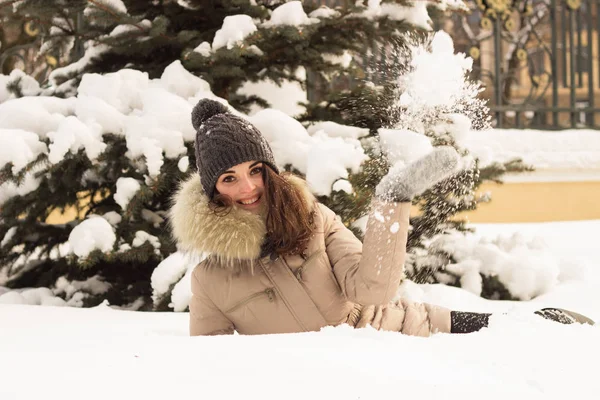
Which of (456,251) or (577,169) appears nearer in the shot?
(456,251)

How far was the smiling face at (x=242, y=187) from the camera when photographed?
1.99m

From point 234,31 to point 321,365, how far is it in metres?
1.98

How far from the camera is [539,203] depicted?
18.3ft

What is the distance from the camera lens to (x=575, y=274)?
3.48 meters

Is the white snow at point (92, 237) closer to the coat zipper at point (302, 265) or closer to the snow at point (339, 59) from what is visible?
the coat zipper at point (302, 265)

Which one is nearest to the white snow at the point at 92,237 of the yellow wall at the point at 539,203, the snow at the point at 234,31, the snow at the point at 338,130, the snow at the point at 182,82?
the snow at the point at 182,82

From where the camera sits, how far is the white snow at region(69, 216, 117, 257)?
8.89 feet

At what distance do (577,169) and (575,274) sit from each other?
2.37 metres

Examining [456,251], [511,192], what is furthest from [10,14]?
[511,192]

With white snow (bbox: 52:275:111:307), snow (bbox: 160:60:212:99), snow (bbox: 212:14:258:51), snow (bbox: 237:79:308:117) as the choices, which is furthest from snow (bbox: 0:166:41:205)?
snow (bbox: 237:79:308:117)

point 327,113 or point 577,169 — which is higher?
point 327,113

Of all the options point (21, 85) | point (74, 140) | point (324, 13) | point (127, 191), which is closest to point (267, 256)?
point (127, 191)

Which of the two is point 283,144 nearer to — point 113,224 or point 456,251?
point 113,224

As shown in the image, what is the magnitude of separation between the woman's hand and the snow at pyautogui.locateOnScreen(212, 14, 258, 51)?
4.49 ft
